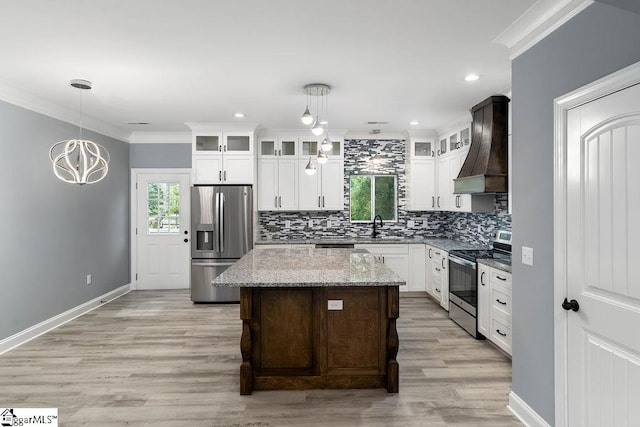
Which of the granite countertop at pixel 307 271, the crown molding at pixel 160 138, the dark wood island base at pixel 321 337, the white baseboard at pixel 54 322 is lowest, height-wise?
the white baseboard at pixel 54 322

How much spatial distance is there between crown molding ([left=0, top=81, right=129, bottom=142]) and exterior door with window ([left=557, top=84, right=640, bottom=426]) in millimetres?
4849

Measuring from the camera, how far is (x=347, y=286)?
9.05 ft

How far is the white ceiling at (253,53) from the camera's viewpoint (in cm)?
234

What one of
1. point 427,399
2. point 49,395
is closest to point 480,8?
point 427,399

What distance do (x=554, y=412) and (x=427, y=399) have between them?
33.0 inches

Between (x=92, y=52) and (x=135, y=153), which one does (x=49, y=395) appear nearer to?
(x=92, y=52)

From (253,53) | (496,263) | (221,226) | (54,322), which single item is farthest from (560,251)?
(54,322)

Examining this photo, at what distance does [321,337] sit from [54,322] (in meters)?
3.47

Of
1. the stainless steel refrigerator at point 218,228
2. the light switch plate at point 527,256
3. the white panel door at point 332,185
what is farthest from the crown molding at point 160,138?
the light switch plate at point 527,256

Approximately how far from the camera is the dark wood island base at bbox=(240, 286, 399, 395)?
2.90 m

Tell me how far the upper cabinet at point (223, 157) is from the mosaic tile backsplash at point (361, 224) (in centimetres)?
89

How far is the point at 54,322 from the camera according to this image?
4383mm

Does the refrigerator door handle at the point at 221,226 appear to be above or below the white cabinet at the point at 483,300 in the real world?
above

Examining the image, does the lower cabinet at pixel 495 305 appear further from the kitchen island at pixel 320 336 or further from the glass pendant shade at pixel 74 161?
the glass pendant shade at pixel 74 161
